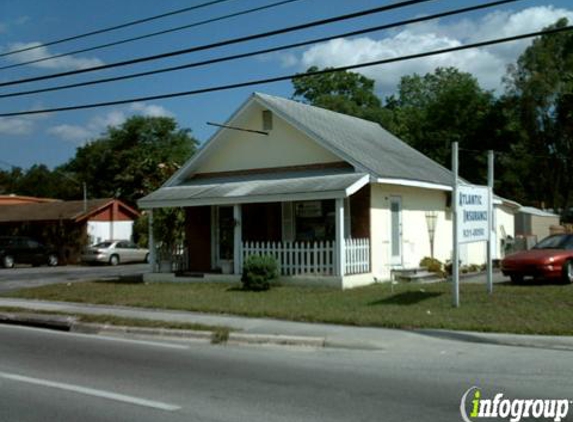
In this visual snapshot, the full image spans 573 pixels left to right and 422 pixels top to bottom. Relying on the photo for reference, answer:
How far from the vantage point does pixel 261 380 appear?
335 inches

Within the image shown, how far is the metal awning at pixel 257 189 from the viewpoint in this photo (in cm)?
1847

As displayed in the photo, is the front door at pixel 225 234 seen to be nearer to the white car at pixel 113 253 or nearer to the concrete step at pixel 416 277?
the concrete step at pixel 416 277

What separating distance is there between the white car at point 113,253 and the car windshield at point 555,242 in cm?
2419

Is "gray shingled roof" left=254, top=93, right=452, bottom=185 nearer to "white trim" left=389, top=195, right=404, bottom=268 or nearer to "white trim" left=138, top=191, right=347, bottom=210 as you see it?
"white trim" left=389, top=195, right=404, bottom=268

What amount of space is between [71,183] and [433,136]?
4192 centimetres

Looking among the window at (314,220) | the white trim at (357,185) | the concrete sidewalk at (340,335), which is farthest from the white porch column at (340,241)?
the concrete sidewalk at (340,335)

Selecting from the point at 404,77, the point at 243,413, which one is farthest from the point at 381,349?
the point at 404,77

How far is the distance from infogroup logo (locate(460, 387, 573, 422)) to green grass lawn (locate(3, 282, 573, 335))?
423 centimetres

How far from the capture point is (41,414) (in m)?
6.84

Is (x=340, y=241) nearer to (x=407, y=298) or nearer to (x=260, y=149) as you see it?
(x=407, y=298)

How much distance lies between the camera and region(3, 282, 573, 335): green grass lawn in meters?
12.1

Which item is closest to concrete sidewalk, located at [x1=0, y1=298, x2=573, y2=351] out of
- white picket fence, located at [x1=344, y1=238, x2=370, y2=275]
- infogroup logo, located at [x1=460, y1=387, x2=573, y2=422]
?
infogroup logo, located at [x1=460, y1=387, x2=573, y2=422]

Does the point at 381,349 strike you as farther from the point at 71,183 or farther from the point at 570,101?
the point at 71,183

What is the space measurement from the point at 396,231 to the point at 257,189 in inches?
177
